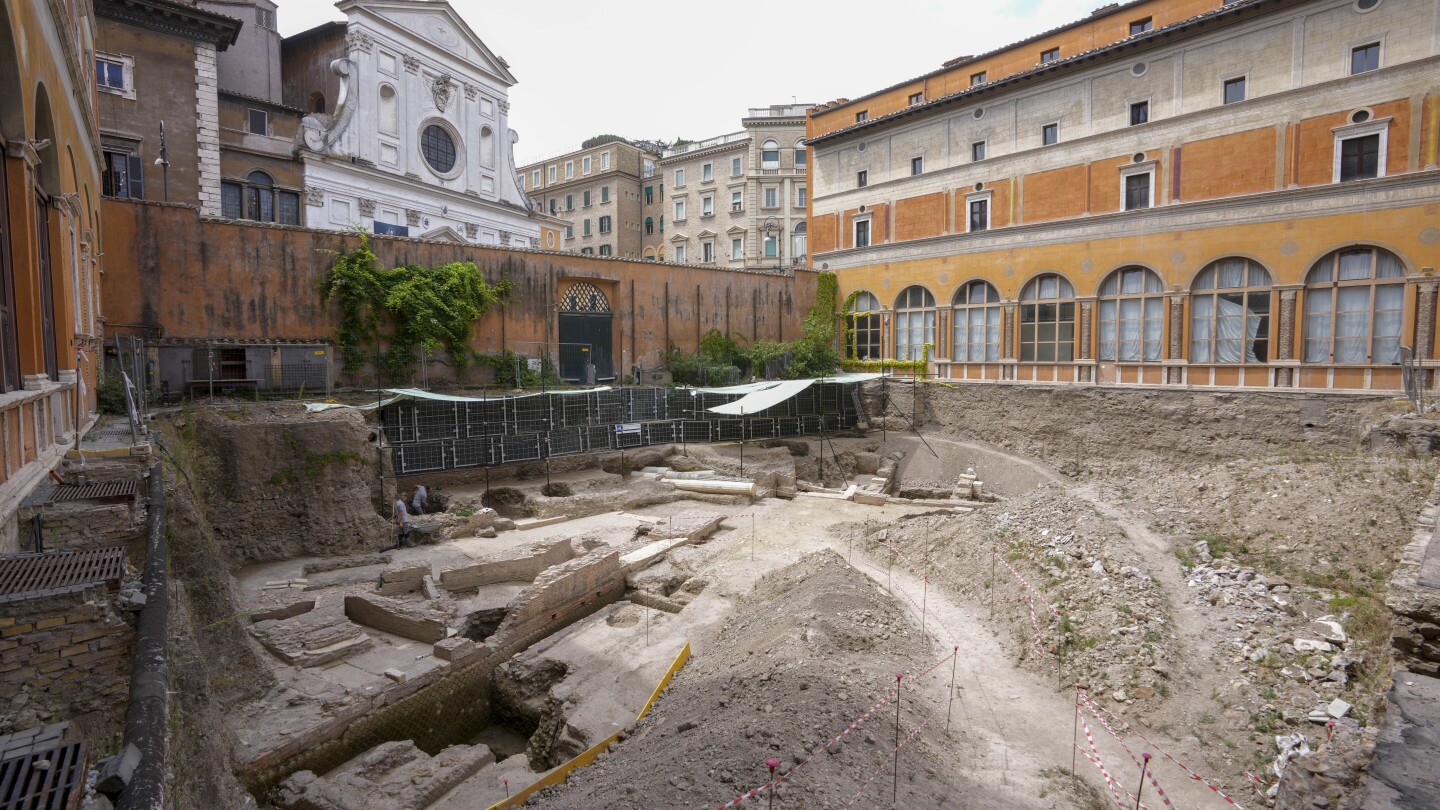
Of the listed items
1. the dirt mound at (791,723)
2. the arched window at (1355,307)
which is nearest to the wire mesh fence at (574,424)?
the dirt mound at (791,723)

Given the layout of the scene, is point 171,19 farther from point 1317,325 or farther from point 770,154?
point 1317,325

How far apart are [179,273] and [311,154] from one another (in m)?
11.7

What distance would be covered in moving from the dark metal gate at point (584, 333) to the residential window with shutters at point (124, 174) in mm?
14825

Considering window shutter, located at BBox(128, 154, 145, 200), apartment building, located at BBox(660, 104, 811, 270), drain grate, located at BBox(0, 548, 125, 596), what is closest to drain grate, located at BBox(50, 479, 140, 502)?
drain grate, located at BBox(0, 548, 125, 596)

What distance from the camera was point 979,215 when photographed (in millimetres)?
29453

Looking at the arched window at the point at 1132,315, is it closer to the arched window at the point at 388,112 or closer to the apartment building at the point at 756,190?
the apartment building at the point at 756,190

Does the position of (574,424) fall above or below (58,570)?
below

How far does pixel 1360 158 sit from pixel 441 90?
36080 mm

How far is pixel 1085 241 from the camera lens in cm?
2630

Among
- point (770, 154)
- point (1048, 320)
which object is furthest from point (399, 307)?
point (770, 154)

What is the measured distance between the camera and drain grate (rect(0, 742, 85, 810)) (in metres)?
2.86

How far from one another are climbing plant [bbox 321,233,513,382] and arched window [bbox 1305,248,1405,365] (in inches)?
1040

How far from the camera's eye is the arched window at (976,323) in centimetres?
2881

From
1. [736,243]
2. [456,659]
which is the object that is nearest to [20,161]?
[456,659]
